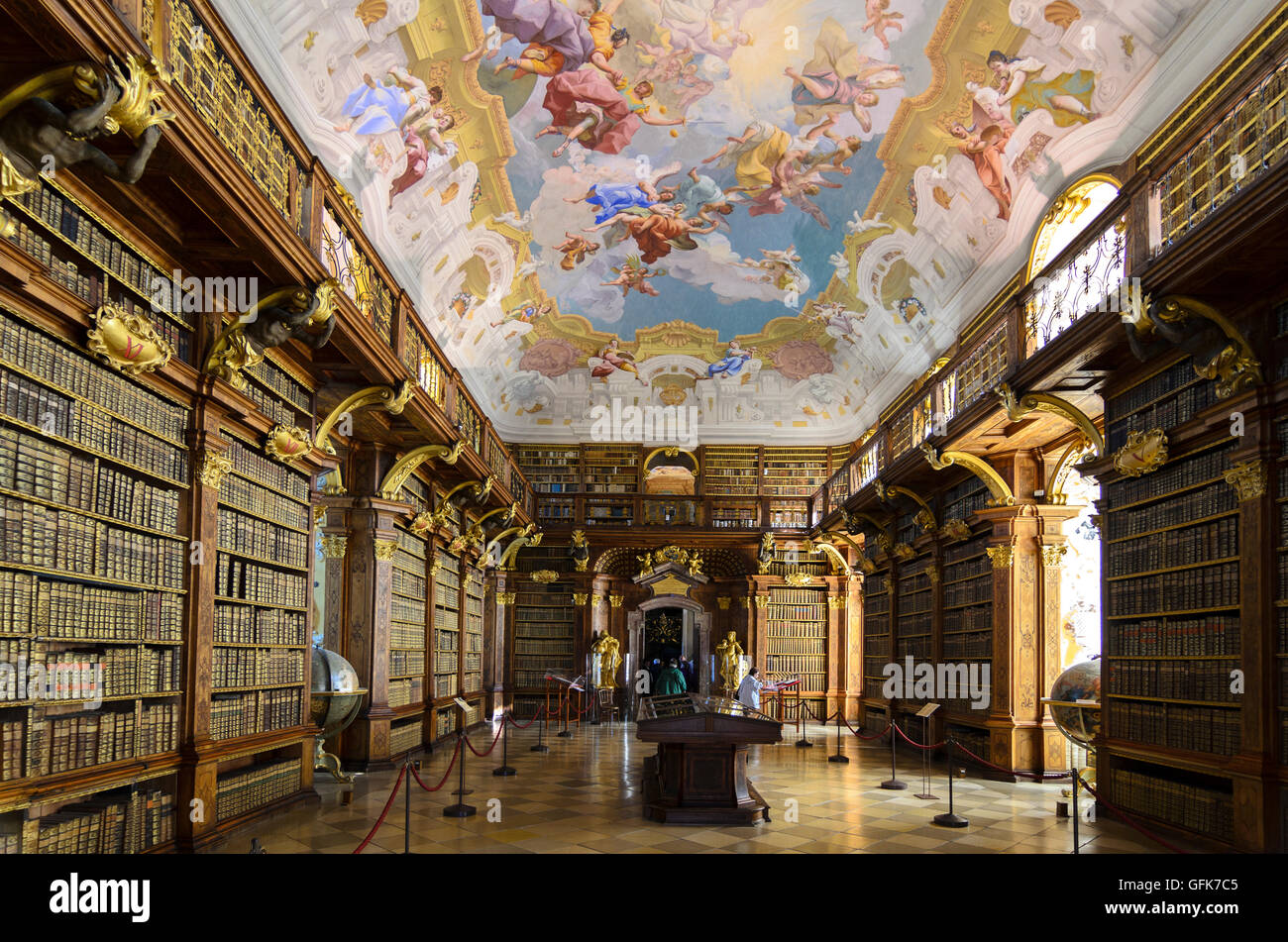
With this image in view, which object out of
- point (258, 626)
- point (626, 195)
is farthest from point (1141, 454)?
point (626, 195)

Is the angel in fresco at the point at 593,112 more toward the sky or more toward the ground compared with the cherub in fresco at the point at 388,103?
more toward the sky

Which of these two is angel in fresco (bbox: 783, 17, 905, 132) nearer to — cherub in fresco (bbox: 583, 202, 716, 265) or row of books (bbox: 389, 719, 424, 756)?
cherub in fresco (bbox: 583, 202, 716, 265)

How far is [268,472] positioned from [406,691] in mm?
5714

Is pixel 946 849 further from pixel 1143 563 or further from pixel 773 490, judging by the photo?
pixel 773 490

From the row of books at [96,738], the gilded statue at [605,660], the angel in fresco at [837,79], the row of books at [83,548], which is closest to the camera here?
the row of books at [83,548]

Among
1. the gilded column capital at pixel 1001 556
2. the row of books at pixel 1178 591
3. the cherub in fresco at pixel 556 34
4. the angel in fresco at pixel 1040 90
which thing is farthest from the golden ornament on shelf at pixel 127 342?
the gilded column capital at pixel 1001 556

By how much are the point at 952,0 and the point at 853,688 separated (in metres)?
13.7

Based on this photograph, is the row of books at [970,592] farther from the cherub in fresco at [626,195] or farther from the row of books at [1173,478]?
the cherub in fresco at [626,195]

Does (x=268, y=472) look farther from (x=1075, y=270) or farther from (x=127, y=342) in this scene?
(x=1075, y=270)

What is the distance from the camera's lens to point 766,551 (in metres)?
20.8

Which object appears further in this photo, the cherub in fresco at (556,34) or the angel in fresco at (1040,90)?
the cherub in fresco at (556,34)

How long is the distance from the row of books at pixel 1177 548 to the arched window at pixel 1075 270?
1.84m

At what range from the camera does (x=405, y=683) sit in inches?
511

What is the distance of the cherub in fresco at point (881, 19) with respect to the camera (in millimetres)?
10945
